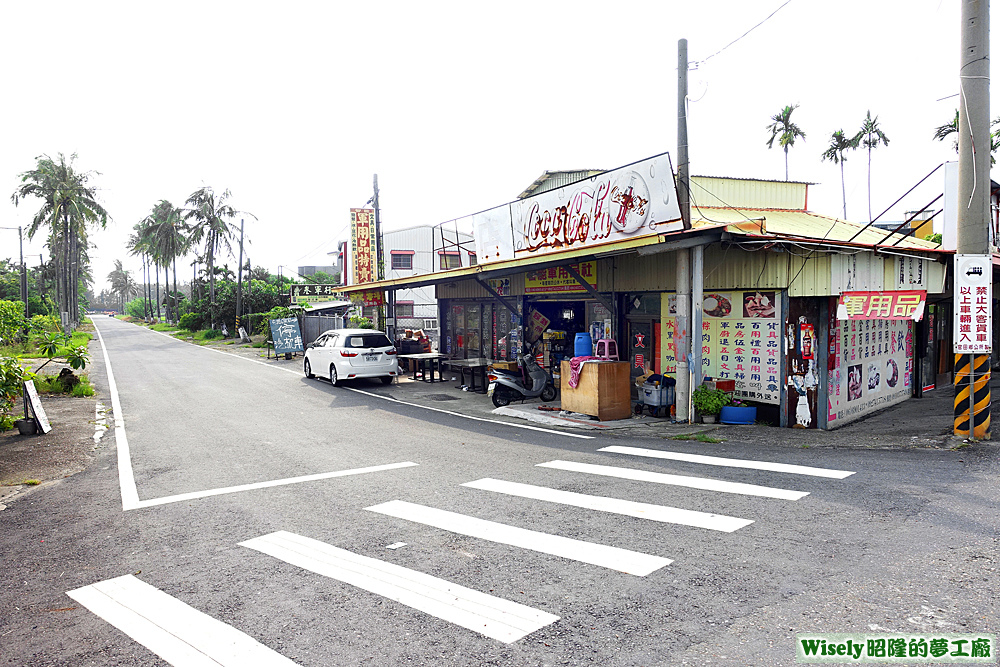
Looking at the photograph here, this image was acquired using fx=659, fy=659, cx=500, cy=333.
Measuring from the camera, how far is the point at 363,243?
90.4 feet

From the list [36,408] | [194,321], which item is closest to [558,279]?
[36,408]

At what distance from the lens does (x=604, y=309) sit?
16141 mm

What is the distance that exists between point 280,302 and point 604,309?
41.0 meters

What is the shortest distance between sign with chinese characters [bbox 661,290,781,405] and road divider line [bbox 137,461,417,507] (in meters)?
6.78

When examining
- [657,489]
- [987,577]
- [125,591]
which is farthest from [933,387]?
[125,591]

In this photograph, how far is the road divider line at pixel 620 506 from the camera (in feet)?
20.5

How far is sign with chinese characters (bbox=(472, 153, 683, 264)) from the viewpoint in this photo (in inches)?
464

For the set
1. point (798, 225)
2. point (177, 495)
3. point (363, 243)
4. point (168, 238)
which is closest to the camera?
point (177, 495)

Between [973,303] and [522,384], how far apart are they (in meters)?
8.81

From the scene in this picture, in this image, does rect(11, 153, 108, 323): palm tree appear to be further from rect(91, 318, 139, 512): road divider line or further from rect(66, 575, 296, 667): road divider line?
rect(66, 575, 296, 667): road divider line

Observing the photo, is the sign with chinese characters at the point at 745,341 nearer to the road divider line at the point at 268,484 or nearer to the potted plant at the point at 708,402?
the potted plant at the point at 708,402

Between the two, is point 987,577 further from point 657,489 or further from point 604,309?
point 604,309

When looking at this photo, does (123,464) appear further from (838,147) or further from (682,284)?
(838,147)

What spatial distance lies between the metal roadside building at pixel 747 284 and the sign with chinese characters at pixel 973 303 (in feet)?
1.93
